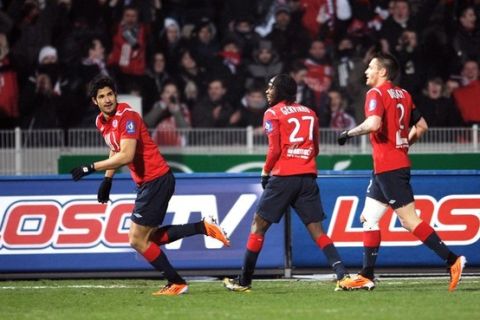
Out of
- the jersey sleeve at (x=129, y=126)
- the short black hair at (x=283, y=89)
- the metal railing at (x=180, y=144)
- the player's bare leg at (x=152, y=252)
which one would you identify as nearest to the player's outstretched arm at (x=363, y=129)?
the short black hair at (x=283, y=89)

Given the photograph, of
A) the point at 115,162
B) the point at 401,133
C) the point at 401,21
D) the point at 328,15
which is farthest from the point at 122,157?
the point at 401,21

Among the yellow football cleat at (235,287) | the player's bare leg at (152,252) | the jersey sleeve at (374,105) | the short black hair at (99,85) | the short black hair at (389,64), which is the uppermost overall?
the short black hair at (389,64)

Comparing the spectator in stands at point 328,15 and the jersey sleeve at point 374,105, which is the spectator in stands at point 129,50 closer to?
the spectator in stands at point 328,15

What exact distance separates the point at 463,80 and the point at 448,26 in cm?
111

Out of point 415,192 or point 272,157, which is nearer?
point 272,157

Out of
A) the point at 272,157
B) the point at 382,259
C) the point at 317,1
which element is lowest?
the point at 382,259

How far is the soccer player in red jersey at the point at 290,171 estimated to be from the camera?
1090cm

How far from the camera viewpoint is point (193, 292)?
11336 millimetres

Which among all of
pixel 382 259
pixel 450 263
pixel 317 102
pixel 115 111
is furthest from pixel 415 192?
pixel 317 102

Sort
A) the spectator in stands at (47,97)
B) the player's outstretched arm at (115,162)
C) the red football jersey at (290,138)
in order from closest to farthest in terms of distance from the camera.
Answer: the player's outstretched arm at (115,162), the red football jersey at (290,138), the spectator in stands at (47,97)

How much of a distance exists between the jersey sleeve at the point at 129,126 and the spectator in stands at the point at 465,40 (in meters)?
9.50

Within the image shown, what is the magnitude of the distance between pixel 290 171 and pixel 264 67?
8329 millimetres

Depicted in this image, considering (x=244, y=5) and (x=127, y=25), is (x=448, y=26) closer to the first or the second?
(x=244, y=5)

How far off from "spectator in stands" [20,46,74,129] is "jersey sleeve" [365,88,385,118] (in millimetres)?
8725
